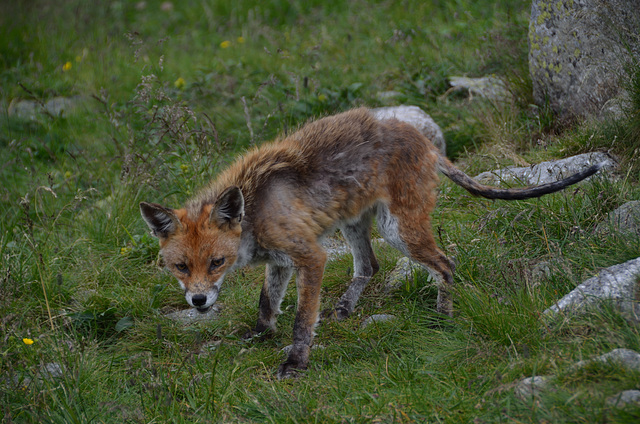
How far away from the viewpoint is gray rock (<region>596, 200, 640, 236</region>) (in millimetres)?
4766

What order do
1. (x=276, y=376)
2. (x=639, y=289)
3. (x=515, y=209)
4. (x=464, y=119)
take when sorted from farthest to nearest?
(x=464, y=119) → (x=515, y=209) → (x=276, y=376) → (x=639, y=289)

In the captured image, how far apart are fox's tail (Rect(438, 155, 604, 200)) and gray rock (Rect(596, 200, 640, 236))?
1.39 feet

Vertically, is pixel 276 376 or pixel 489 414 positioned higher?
pixel 489 414

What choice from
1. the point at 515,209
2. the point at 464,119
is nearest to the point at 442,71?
the point at 464,119

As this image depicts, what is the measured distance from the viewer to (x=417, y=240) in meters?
5.26

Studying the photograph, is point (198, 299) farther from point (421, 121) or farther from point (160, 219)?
point (421, 121)

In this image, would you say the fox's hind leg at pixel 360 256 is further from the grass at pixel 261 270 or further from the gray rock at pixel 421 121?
the gray rock at pixel 421 121

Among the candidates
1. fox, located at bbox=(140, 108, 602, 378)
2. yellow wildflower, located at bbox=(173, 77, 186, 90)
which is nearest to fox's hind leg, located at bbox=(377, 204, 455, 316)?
fox, located at bbox=(140, 108, 602, 378)

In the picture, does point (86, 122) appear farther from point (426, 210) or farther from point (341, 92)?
point (426, 210)

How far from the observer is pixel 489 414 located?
11.0ft

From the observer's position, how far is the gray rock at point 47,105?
31.6ft

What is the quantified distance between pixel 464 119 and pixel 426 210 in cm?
306

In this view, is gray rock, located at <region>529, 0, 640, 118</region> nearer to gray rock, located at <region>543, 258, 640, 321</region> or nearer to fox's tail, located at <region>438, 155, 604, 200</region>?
fox's tail, located at <region>438, 155, 604, 200</region>

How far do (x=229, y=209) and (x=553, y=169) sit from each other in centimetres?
334
